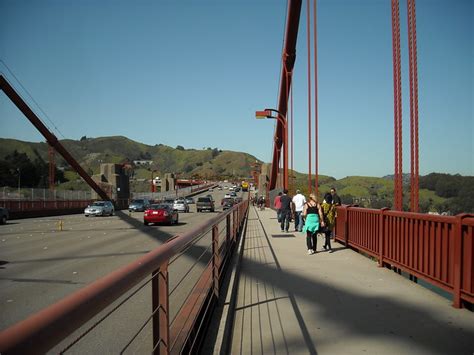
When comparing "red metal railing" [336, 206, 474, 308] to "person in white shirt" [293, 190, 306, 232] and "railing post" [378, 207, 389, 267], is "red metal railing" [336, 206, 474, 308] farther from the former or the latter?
"person in white shirt" [293, 190, 306, 232]

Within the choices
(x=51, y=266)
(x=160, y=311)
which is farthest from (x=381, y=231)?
(x=51, y=266)

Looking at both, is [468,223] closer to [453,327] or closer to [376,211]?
[453,327]

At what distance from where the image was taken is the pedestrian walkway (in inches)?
195

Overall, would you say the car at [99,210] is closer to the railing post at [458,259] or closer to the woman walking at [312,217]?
the woman walking at [312,217]

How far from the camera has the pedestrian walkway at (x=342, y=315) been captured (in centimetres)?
496

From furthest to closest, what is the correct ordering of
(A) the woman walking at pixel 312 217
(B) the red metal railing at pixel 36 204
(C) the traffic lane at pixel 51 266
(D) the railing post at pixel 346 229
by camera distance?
Result: (B) the red metal railing at pixel 36 204
(D) the railing post at pixel 346 229
(A) the woman walking at pixel 312 217
(C) the traffic lane at pixel 51 266

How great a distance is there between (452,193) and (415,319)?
8540mm

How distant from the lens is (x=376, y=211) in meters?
10.4

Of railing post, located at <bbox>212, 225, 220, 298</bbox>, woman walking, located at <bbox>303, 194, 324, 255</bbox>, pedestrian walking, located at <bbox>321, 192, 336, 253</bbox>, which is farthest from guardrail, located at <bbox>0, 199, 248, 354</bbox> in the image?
pedestrian walking, located at <bbox>321, 192, 336, 253</bbox>

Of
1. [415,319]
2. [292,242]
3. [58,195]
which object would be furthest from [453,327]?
[58,195]

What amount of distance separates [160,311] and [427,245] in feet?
16.7

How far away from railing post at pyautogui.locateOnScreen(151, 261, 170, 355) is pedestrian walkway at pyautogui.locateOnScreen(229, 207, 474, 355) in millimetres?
1658

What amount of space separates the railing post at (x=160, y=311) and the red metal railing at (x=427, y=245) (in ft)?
13.0

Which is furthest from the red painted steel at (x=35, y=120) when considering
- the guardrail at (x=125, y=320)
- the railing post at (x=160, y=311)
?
the railing post at (x=160, y=311)
